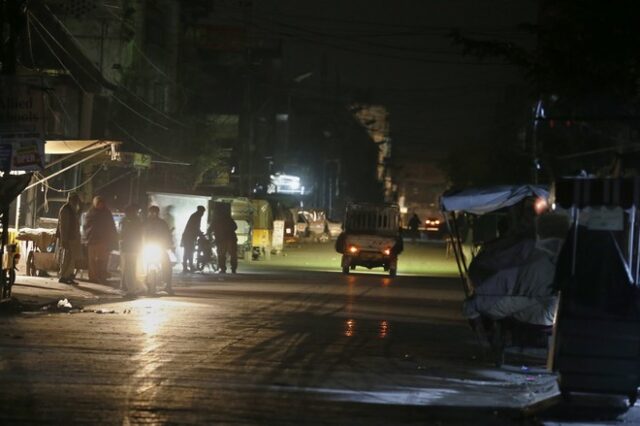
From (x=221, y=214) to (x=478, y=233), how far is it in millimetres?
29040

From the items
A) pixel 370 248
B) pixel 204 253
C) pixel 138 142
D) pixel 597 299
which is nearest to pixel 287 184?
pixel 138 142

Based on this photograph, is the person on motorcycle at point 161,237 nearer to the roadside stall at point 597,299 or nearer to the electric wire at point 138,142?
the roadside stall at point 597,299

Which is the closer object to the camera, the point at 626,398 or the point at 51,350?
the point at 626,398

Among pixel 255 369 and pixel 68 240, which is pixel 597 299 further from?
pixel 68 240

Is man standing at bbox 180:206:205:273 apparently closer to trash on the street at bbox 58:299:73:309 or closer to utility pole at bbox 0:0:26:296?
trash on the street at bbox 58:299:73:309

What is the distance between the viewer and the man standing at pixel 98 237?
999 inches

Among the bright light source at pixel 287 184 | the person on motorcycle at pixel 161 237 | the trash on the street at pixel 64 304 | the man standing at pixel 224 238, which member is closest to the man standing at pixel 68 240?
the person on motorcycle at pixel 161 237

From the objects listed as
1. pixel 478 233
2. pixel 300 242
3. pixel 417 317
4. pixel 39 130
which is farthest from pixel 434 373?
pixel 300 242

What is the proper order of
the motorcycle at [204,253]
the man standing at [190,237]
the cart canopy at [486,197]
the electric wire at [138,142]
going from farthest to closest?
the electric wire at [138,142], the motorcycle at [204,253], the man standing at [190,237], the cart canopy at [486,197]

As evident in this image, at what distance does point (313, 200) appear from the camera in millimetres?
98875

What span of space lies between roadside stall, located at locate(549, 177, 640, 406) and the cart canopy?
4627mm

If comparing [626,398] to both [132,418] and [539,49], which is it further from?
[539,49]

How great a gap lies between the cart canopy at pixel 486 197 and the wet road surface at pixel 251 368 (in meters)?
2.27

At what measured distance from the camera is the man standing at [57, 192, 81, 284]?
24406mm
